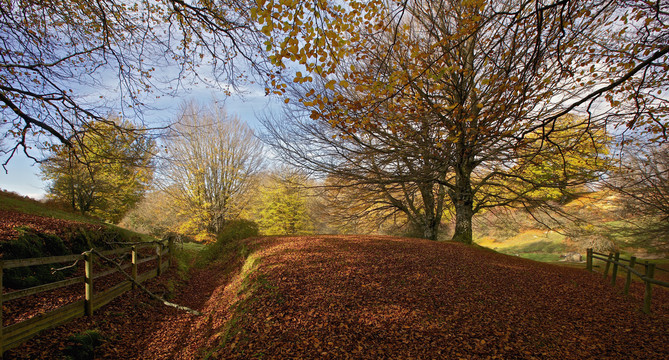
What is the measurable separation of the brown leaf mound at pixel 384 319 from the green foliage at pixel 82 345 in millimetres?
106

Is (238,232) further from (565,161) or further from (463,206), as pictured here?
(565,161)

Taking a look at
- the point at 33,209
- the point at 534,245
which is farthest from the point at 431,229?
the point at 534,245

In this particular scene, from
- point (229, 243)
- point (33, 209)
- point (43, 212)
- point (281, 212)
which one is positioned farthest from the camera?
point (281, 212)

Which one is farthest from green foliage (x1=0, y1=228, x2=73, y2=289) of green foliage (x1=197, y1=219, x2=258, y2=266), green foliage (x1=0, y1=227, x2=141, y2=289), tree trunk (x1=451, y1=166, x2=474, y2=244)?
tree trunk (x1=451, y1=166, x2=474, y2=244)

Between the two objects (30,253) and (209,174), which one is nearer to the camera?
(30,253)

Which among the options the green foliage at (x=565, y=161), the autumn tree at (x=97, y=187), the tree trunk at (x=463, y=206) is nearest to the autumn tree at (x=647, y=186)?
the green foliage at (x=565, y=161)

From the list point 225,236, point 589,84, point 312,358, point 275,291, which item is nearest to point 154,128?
point 275,291

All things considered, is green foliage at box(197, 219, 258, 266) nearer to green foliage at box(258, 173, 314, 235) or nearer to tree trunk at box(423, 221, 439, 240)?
green foliage at box(258, 173, 314, 235)

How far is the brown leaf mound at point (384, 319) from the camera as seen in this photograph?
10.5 ft

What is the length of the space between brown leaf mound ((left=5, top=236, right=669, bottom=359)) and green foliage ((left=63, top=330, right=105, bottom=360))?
106 mm

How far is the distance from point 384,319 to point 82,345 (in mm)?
Result: 4026

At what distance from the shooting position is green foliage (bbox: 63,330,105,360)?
3.34 metres

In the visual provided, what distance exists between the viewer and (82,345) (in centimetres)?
349

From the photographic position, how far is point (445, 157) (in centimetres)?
729
